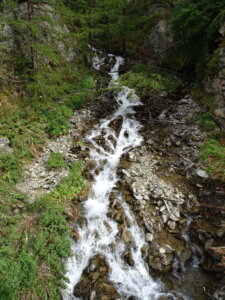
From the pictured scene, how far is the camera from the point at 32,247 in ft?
16.7

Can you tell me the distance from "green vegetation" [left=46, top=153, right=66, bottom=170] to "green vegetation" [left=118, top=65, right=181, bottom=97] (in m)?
5.08

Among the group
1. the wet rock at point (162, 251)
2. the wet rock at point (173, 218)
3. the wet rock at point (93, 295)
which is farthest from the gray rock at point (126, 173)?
the wet rock at point (93, 295)

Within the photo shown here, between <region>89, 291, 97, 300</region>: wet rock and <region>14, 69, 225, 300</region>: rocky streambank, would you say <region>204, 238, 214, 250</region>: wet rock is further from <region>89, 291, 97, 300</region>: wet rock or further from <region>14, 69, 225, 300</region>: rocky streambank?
<region>89, 291, 97, 300</region>: wet rock

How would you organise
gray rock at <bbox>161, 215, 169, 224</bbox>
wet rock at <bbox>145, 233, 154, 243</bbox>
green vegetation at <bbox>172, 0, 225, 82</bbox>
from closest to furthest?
wet rock at <bbox>145, 233, 154, 243</bbox>, gray rock at <bbox>161, 215, 169, 224</bbox>, green vegetation at <bbox>172, 0, 225, 82</bbox>

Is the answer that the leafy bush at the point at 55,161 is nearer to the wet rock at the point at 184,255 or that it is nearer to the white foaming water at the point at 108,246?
the white foaming water at the point at 108,246

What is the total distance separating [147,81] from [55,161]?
6.52m

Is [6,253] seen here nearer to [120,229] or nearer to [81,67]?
[120,229]

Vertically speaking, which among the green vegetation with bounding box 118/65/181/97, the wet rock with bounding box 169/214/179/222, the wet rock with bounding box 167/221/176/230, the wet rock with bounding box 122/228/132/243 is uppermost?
the green vegetation with bounding box 118/65/181/97

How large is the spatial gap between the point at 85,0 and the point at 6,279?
49.1ft

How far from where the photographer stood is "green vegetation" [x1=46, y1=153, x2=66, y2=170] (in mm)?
7867

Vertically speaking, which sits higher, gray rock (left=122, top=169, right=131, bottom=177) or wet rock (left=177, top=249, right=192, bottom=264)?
gray rock (left=122, top=169, right=131, bottom=177)

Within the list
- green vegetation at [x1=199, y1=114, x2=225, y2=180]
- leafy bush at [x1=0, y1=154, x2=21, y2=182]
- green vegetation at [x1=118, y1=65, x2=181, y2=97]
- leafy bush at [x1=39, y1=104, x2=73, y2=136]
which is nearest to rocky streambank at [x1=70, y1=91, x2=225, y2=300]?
green vegetation at [x1=199, y1=114, x2=225, y2=180]

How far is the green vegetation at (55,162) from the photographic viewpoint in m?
7.87

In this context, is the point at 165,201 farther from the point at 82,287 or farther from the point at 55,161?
the point at 55,161
